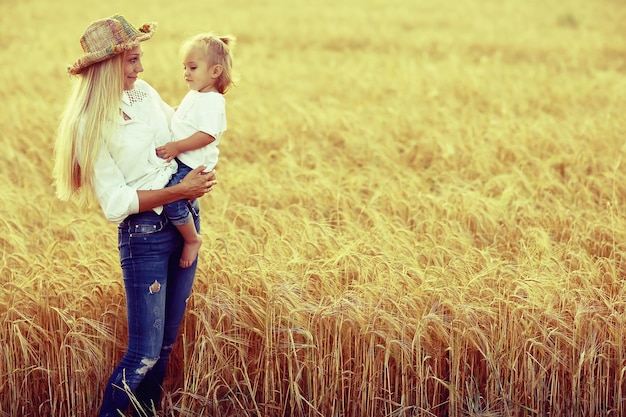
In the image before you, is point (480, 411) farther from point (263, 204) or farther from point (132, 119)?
point (263, 204)

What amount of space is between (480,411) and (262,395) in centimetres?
95

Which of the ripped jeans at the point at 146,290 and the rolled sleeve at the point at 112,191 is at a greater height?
the rolled sleeve at the point at 112,191

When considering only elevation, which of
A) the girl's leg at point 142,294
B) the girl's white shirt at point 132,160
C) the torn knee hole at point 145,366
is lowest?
the torn knee hole at point 145,366

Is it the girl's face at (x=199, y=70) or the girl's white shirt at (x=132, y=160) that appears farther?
the girl's face at (x=199, y=70)

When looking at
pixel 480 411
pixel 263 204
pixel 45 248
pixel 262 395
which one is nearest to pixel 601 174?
pixel 263 204

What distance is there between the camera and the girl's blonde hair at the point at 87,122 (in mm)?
2625

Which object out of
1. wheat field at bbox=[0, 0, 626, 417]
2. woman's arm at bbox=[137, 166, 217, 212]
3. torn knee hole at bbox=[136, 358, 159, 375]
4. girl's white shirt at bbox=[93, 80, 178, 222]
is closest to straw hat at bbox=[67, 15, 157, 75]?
girl's white shirt at bbox=[93, 80, 178, 222]

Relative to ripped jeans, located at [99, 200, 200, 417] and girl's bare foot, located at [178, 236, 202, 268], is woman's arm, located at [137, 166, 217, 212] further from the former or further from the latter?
girl's bare foot, located at [178, 236, 202, 268]

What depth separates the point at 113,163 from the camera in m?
2.68

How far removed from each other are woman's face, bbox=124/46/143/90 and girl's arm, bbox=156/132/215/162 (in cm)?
27

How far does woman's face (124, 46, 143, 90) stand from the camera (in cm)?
272

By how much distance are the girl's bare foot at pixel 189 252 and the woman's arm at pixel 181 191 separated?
0.59ft

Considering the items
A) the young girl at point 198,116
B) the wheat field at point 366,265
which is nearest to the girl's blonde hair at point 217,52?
the young girl at point 198,116

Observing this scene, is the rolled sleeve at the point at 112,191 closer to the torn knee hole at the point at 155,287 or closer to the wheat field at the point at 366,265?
the torn knee hole at the point at 155,287
